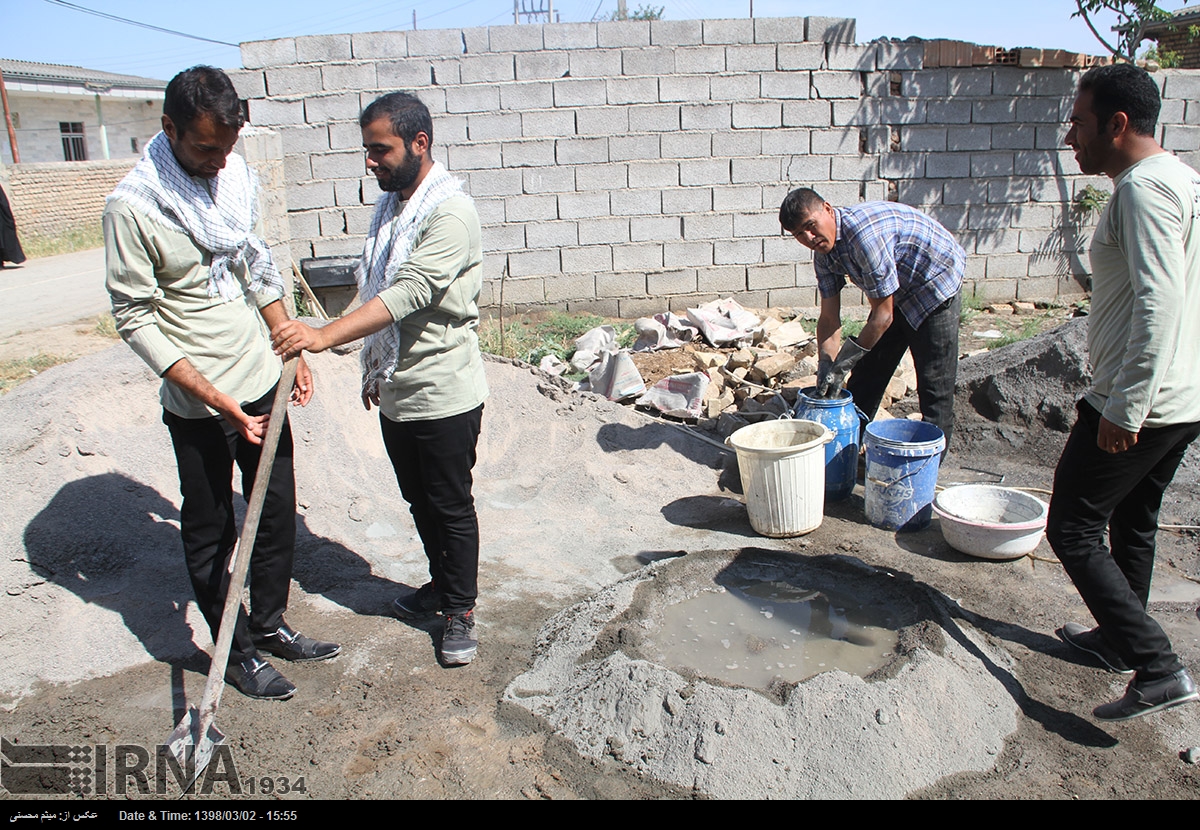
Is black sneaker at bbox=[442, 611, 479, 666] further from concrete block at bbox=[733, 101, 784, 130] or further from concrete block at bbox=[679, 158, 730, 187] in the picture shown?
concrete block at bbox=[733, 101, 784, 130]

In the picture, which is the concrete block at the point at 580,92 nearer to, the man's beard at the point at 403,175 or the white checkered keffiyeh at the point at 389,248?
the white checkered keffiyeh at the point at 389,248

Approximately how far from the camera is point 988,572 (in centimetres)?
369

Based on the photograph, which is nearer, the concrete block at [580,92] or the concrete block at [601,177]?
the concrete block at [580,92]

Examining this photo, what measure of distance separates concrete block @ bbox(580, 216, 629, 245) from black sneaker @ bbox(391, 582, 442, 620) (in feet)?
16.7

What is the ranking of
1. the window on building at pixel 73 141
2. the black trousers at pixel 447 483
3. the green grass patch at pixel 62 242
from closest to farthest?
1. the black trousers at pixel 447 483
2. the green grass patch at pixel 62 242
3. the window on building at pixel 73 141

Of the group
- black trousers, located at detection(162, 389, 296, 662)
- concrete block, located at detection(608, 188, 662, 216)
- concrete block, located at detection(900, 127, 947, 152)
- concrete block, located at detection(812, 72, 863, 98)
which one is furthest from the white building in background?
black trousers, located at detection(162, 389, 296, 662)

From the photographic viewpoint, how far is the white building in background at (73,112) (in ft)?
69.8

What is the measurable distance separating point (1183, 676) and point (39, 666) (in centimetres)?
375

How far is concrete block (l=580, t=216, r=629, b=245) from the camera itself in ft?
25.7

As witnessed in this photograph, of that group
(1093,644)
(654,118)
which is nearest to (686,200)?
(654,118)

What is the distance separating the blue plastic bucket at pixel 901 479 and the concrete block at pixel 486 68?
4995 mm

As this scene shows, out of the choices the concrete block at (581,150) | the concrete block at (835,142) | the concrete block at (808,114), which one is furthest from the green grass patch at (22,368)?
the concrete block at (835,142)

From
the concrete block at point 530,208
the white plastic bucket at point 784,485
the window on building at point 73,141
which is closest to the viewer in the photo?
the white plastic bucket at point 784,485
